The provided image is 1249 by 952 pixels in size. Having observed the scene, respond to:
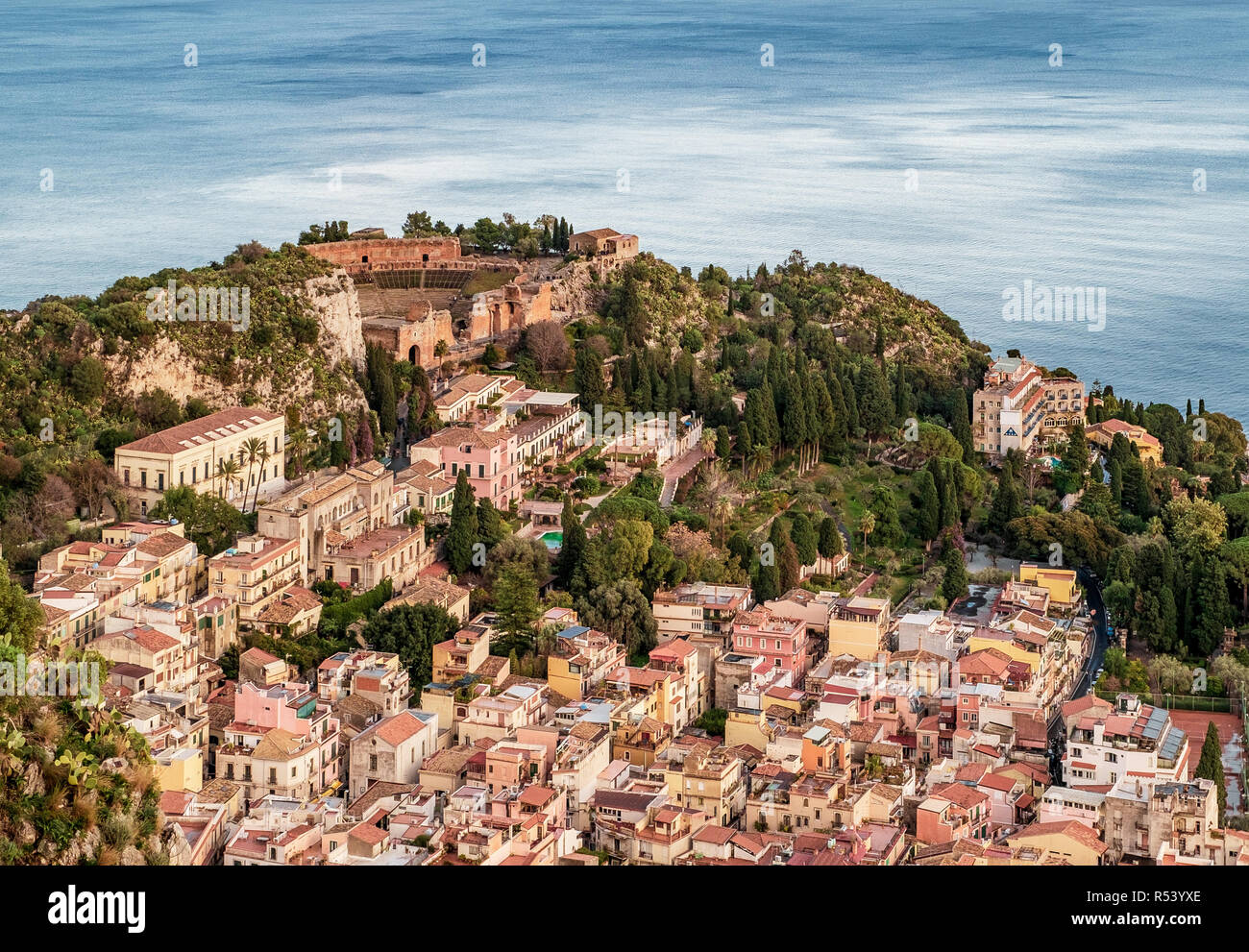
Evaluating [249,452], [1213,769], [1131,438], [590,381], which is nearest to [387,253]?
[590,381]

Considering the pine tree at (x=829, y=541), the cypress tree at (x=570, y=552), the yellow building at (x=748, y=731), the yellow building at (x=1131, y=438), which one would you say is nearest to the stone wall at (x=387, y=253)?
the cypress tree at (x=570, y=552)

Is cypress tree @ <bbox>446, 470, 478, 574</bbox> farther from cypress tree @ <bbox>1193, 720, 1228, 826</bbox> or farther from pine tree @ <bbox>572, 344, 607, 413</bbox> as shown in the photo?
cypress tree @ <bbox>1193, 720, 1228, 826</bbox>

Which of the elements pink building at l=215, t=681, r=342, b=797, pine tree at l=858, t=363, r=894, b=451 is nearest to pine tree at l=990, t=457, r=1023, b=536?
pine tree at l=858, t=363, r=894, b=451

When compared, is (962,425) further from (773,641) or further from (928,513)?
(773,641)

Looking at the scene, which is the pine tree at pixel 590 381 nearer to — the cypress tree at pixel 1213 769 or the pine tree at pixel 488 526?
the pine tree at pixel 488 526

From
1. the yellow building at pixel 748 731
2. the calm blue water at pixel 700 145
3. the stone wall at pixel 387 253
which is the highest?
the calm blue water at pixel 700 145

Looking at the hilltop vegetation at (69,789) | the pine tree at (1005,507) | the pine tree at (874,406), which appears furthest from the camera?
the pine tree at (874,406)
